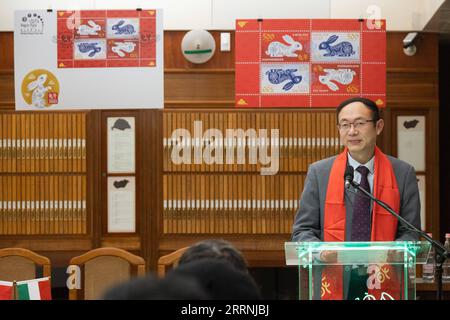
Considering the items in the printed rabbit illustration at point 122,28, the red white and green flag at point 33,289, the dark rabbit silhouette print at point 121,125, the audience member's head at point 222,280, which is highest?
the printed rabbit illustration at point 122,28

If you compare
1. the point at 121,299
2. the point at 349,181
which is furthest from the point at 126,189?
the point at 121,299

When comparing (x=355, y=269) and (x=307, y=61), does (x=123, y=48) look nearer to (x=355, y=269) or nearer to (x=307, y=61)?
(x=307, y=61)

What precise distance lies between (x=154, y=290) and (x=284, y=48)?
17.5 ft

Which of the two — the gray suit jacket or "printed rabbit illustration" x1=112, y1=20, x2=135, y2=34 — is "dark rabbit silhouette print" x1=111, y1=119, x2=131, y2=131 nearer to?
"printed rabbit illustration" x1=112, y1=20, x2=135, y2=34

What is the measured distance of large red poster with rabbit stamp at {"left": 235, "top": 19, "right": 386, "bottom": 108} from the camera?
6.14m

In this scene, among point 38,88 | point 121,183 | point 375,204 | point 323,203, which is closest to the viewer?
point 375,204

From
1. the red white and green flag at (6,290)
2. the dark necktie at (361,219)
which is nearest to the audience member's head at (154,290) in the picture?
the red white and green flag at (6,290)

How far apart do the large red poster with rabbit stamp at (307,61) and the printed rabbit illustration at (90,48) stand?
116cm

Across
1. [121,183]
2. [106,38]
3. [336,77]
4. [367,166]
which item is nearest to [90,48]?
[106,38]

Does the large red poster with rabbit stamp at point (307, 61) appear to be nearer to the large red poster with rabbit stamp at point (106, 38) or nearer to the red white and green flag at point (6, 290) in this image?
the large red poster with rabbit stamp at point (106, 38)

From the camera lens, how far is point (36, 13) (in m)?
6.11

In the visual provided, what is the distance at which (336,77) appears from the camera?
6.16 metres

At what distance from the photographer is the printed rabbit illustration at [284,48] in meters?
6.17

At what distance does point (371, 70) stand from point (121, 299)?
537 cm
